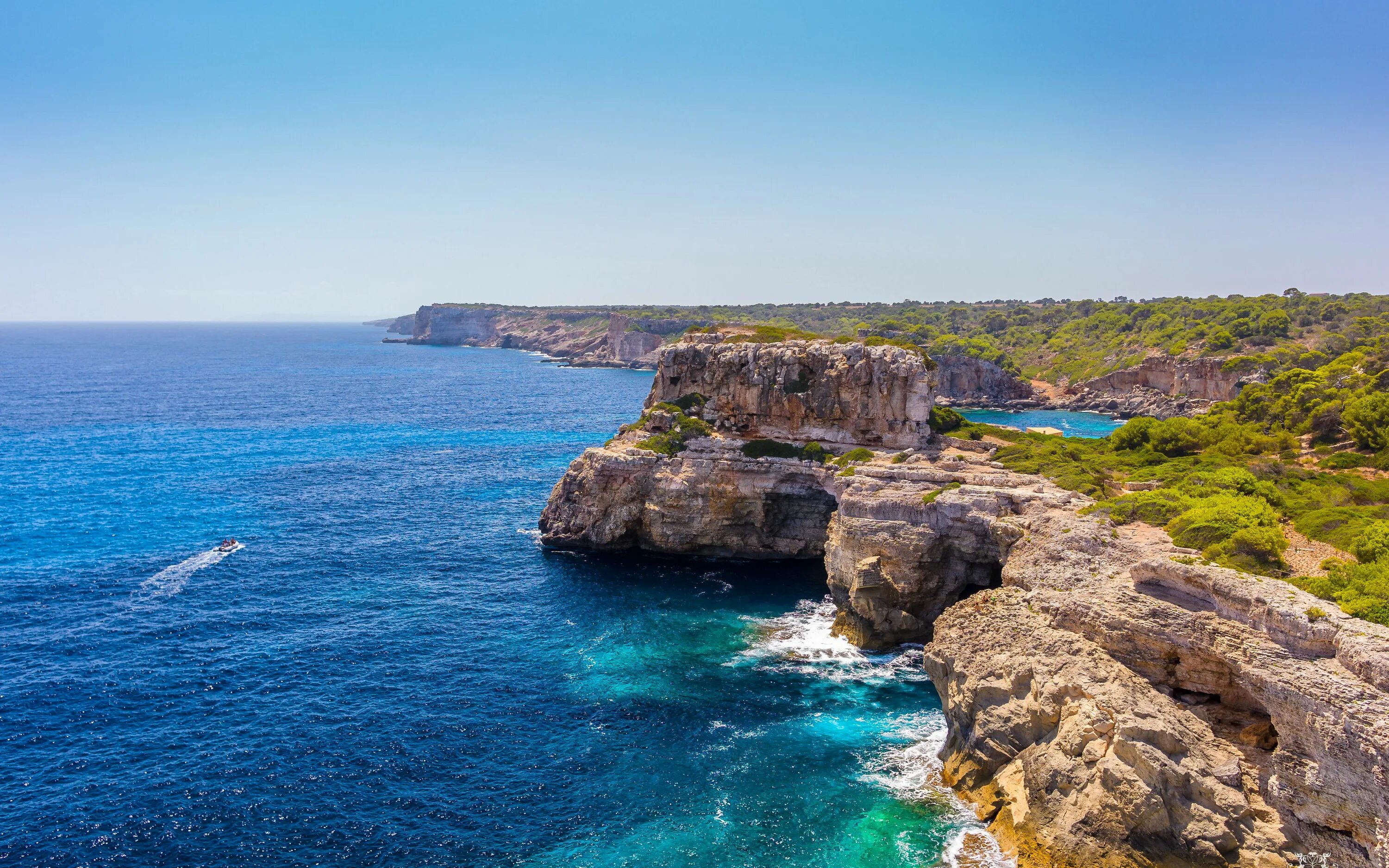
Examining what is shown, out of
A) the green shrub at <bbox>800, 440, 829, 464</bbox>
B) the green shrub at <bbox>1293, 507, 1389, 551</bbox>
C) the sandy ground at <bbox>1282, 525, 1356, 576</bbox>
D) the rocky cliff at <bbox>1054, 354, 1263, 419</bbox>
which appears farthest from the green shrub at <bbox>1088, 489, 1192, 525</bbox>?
the rocky cliff at <bbox>1054, 354, 1263, 419</bbox>

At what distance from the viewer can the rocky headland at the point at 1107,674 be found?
2430 cm

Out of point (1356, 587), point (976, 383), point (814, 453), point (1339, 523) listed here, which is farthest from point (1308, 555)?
point (976, 383)

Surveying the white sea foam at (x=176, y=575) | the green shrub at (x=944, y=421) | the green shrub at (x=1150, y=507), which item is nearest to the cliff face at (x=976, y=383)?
the green shrub at (x=944, y=421)

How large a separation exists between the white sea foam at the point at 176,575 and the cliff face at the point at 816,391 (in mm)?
37692

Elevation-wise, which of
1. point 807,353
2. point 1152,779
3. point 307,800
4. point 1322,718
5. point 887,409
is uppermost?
point 807,353

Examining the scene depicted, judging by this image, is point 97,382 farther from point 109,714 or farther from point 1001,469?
point 1001,469

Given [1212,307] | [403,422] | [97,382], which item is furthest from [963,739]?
[97,382]

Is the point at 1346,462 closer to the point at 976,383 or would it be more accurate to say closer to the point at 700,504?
the point at 700,504

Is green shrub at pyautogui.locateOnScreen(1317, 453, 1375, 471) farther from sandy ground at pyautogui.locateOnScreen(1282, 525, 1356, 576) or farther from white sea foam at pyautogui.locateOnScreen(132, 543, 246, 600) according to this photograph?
white sea foam at pyautogui.locateOnScreen(132, 543, 246, 600)

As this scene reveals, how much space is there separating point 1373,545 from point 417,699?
42619mm

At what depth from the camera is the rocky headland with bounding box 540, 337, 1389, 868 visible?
2430 cm

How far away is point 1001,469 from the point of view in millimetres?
52531

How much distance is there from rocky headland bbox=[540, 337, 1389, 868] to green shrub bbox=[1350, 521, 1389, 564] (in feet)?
20.6

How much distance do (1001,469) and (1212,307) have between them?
139597 millimetres
